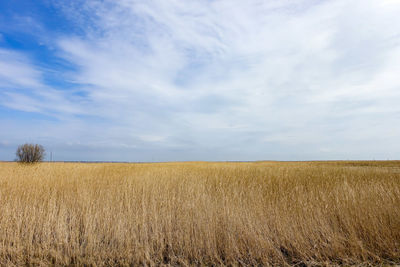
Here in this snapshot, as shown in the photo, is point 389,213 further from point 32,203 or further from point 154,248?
point 32,203

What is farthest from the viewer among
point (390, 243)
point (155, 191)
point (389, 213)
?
point (155, 191)

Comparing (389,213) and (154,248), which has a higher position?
(389,213)

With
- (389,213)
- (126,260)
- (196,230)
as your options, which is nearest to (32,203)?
(126,260)

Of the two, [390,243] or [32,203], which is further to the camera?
[32,203]

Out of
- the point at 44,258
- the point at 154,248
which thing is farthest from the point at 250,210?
the point at 44,258

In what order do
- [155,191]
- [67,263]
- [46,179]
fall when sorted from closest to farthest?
[67,263] → [155,191] → [46,179]

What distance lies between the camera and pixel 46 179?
9953mm

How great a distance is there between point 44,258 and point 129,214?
209 centimetres

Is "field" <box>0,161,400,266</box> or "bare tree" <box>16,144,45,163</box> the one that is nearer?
"field" <box>0,161,400,266</box>

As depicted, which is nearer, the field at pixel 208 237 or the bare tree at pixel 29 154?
the field at pixel 208 237

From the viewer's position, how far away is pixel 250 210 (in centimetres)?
709

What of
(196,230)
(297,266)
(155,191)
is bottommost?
(297,266)

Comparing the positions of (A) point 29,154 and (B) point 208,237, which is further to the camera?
(A) point 29,154

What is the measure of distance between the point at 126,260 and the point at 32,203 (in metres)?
4.73
